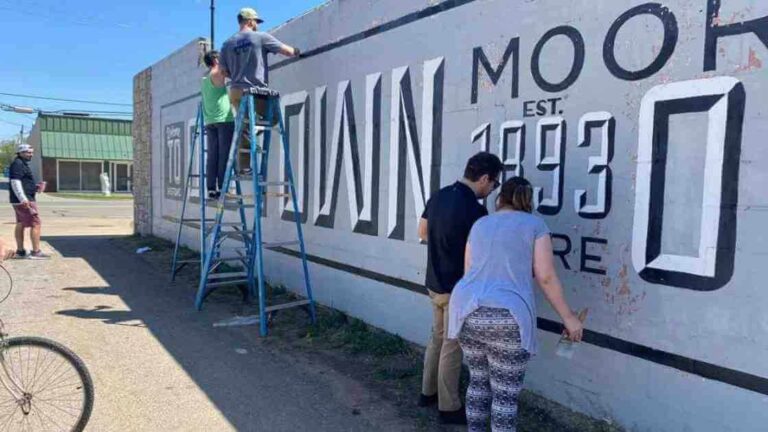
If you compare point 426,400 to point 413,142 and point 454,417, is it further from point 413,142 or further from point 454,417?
point 413,142

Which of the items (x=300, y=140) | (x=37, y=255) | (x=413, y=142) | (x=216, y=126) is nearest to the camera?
(x=413, y=142)

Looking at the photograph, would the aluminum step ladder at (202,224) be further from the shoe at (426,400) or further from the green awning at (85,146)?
the green awning at (85,146)

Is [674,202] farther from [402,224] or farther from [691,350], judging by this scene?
[402,224]

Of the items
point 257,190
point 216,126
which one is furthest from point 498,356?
point 216,126

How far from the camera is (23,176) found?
32.2 ft

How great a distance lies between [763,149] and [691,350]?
3.69ft

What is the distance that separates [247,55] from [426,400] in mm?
4205

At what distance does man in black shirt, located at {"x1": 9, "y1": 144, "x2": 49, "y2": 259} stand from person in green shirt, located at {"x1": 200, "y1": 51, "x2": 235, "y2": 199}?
456cm

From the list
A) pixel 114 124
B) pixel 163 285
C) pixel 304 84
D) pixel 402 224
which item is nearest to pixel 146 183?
pixel 163 285

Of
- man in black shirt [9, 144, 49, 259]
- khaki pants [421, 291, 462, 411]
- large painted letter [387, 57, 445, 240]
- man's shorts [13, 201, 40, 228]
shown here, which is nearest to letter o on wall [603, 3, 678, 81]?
large painted letter [387, 57, 445, 240]

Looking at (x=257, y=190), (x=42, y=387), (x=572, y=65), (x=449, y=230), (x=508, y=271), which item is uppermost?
(x=572, y=65)

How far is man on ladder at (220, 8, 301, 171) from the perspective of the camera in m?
6.42

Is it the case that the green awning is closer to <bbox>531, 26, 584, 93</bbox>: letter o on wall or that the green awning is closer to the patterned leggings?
<bbox>531, 26, 584, 93</bbox>: letter o on wall

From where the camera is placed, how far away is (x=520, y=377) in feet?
10.2
